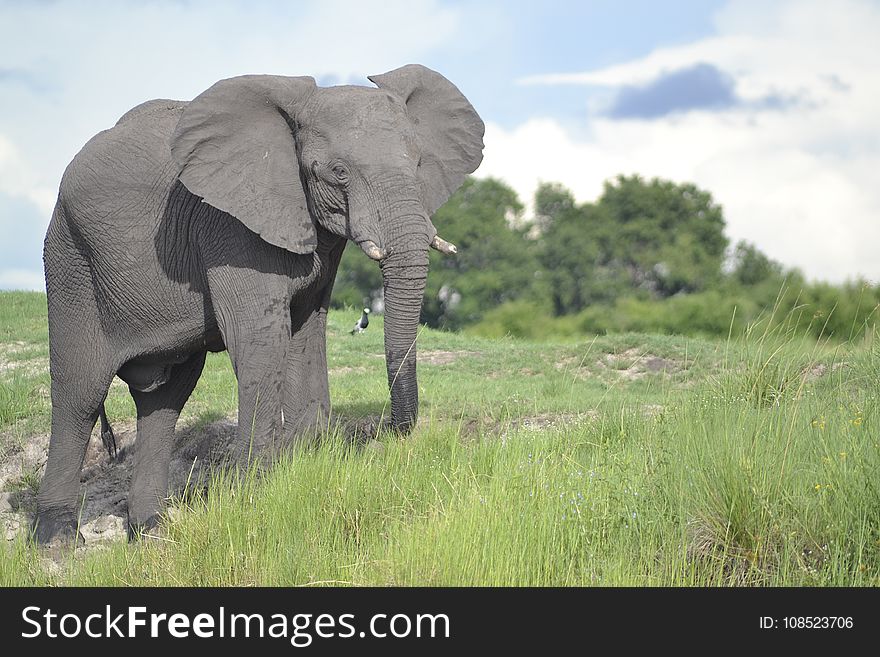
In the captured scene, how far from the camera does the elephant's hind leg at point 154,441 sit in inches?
295

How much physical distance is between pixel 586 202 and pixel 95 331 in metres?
35.8

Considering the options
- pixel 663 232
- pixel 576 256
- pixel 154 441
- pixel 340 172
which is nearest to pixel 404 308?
pixel 340 172

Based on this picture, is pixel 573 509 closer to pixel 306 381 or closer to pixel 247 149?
pixel 306 381

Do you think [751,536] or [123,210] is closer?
[751,536]

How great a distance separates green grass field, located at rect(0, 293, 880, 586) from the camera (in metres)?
4.53

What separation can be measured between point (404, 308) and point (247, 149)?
133cm

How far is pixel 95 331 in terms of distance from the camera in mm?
7176

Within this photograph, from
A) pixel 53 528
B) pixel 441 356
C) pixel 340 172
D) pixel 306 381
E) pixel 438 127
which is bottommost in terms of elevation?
pixel 53 528

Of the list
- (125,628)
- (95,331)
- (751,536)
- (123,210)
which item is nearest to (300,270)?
(123,210)

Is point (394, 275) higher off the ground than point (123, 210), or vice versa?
point (123, 210)

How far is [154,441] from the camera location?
7535 mm

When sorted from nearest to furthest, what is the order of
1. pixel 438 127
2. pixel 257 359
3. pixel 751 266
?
pixel 257 359 < pixel 438 127 < pixel 751 266

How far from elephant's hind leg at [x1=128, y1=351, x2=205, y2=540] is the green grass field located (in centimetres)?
66

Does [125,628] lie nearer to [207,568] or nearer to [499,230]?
[207,568]
